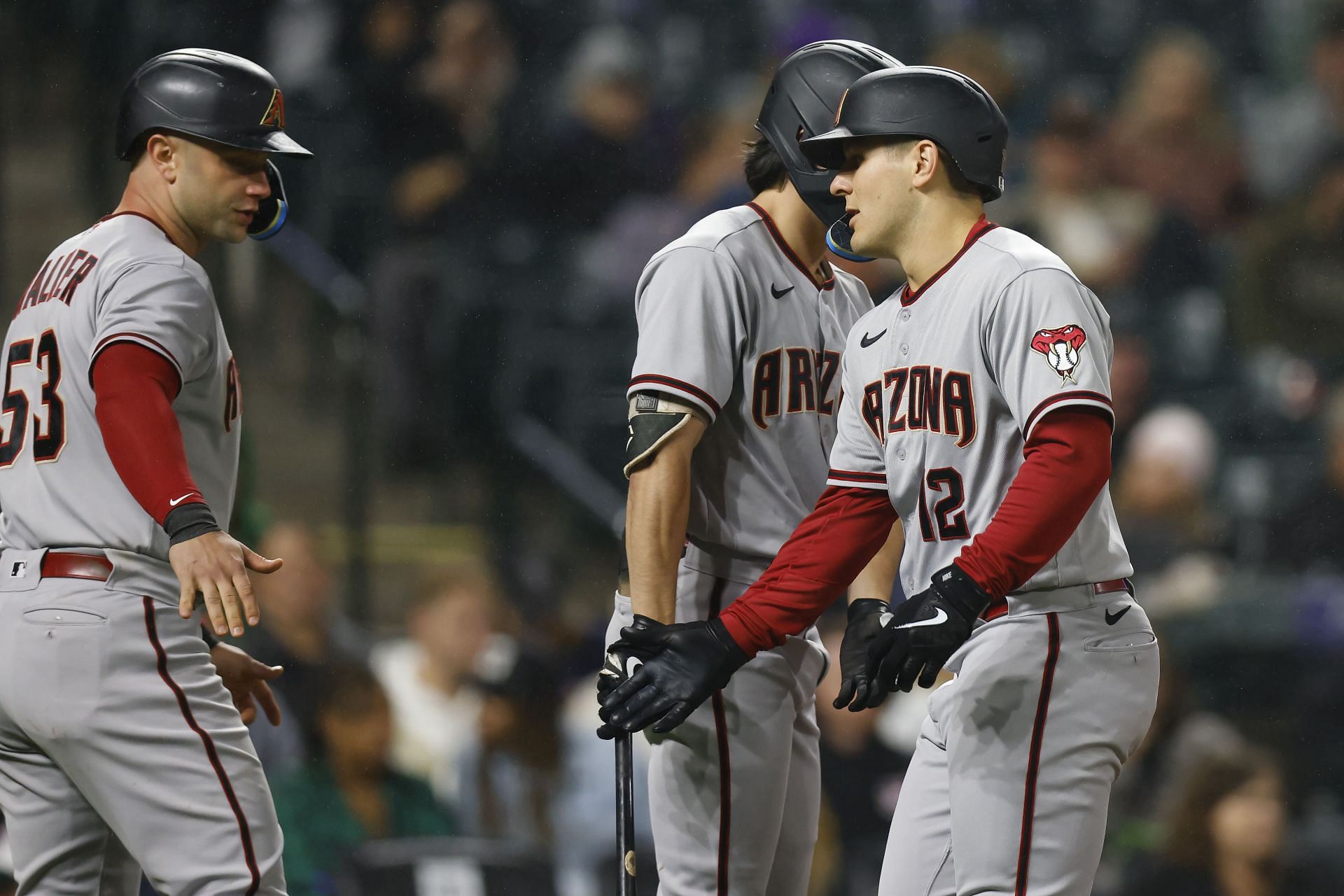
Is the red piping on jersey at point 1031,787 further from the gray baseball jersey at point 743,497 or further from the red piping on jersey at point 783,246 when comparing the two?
the red piping on jersey at point 783,246

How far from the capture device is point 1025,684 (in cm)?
187

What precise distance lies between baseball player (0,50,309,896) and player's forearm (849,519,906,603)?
929 mm

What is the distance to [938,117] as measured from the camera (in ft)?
6.54

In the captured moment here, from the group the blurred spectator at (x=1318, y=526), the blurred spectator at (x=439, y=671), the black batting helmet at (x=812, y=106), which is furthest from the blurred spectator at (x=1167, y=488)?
the black batting helmet at (x=812, y=106)

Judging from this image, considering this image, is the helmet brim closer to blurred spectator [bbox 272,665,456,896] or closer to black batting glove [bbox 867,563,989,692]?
black batting glove [bbox 867,563,989,692]

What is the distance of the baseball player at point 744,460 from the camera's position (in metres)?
2.24

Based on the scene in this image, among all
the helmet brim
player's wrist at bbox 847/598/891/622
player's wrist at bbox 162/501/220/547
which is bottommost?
player's wrist at bbox 847/598/891/622

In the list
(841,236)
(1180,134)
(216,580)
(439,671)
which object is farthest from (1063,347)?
(1180,134)

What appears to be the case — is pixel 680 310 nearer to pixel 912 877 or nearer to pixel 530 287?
pixel 912 877

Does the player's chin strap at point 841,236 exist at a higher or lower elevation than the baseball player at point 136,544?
higher

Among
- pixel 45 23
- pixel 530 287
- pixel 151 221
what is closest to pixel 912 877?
pixel 151 221

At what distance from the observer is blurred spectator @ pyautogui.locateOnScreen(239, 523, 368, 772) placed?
15.2 feet

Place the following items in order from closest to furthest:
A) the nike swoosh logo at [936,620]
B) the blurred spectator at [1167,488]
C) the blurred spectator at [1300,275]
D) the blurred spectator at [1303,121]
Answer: the nike swoosh logo at [936,620] → the blurred spectator at [1167,488] → the blurred spectator at [1300,275] → the blurred spectator at [1303,121]

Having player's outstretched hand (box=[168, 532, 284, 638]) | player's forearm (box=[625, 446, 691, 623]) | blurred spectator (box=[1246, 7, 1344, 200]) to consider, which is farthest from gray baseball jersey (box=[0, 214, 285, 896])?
blurred spectator (box=[1246, 7, 1344, 200])
